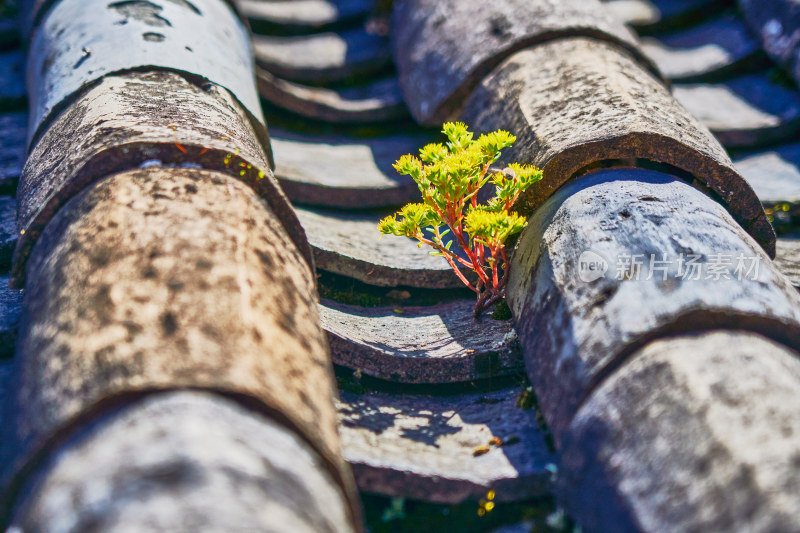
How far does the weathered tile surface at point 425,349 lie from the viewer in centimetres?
178

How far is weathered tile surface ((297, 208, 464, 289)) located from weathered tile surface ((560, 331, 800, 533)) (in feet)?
2.89

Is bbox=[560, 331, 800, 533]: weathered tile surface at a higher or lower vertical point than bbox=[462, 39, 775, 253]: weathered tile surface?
lower

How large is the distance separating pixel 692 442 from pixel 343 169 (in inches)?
74.5

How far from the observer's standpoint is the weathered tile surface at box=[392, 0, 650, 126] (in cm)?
254

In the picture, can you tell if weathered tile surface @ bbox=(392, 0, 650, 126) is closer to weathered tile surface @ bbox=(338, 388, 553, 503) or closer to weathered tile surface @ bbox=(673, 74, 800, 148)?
weathered tile surface @ bbox=(673, 74, 800, 148)

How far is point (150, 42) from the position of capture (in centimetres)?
216

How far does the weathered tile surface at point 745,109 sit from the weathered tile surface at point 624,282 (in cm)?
126

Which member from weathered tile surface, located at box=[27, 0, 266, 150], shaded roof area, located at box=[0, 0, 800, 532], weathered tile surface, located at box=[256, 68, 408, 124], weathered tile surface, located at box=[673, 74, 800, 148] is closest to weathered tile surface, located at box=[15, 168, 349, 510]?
shaded roof area, located at box=[0, 0, 800, 532]

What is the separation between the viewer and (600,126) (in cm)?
188

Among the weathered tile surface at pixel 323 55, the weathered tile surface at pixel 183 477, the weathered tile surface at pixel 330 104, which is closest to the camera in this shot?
the weathered tile surface at pixel 183 477

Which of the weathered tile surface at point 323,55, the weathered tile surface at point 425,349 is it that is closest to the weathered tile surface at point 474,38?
the weathered tile surface at point 323,55

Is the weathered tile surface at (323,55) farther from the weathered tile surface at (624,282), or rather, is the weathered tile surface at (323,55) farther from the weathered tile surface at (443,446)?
the weathered tile surface at (443,446)

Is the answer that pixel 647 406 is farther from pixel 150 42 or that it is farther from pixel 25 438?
pixel 150 42

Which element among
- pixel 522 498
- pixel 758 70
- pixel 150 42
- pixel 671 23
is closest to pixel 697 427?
pixel 522 498
